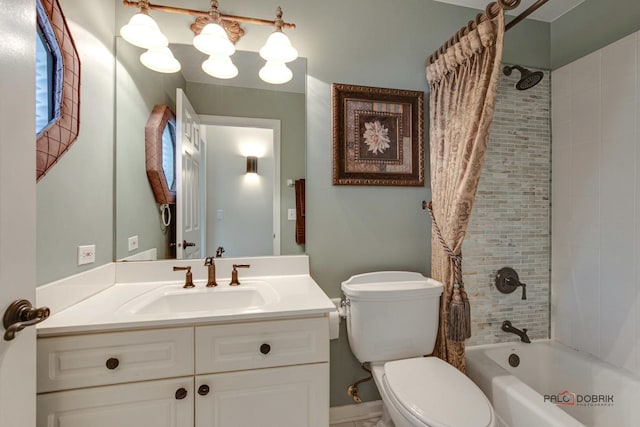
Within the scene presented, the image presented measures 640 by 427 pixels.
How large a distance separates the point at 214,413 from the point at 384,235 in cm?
118

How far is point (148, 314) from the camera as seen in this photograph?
1.09 meters

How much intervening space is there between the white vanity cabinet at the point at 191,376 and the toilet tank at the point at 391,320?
13.4 inches

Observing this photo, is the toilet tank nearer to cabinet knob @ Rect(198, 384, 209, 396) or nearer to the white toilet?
the white toilet

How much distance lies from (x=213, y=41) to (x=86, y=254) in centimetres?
112

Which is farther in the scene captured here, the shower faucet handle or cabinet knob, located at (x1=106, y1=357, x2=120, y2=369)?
the shower faucet handle

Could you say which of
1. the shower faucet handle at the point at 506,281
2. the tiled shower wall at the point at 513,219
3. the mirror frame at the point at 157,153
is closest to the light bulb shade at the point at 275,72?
the mirror frame at the point at 157,153

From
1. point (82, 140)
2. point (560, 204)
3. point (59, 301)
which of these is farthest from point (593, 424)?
point (82, 140)

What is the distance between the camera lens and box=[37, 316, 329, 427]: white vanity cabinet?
0.90 meters

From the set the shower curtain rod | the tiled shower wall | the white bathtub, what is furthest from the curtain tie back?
the shower curtain rod

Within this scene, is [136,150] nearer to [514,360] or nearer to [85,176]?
[85,176]

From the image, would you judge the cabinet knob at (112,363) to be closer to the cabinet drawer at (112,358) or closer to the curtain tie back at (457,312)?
the cabinet drawer at (112,358)

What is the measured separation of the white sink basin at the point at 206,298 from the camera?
1.24m

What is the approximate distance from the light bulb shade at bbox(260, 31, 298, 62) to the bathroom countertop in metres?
1.17

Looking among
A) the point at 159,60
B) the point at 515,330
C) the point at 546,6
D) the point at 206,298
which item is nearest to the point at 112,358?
the point at 206,298
